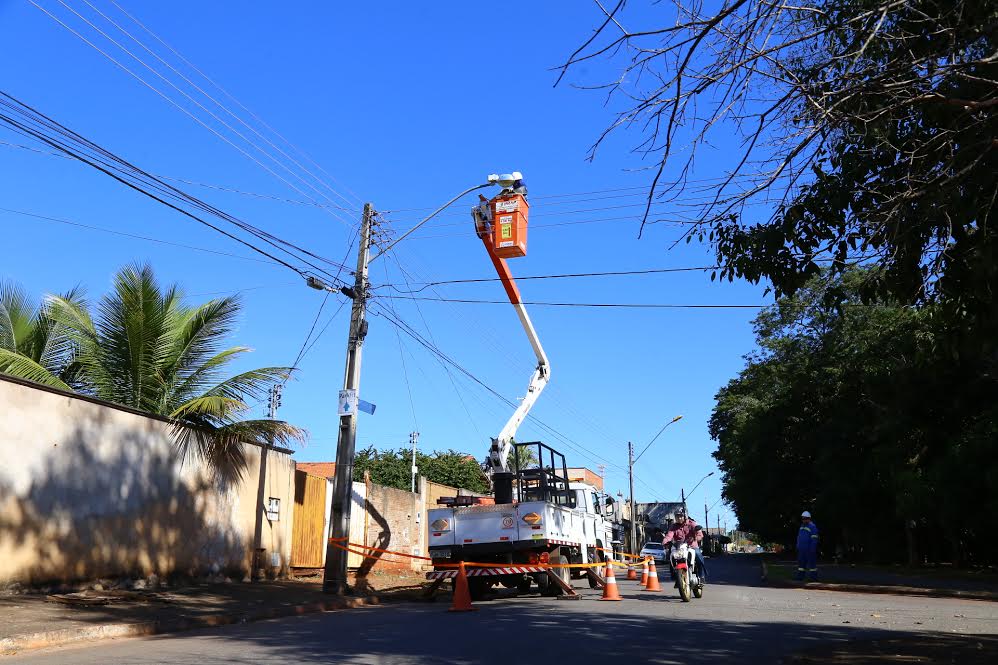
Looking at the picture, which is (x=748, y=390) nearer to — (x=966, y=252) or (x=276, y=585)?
(x=276, y=585)

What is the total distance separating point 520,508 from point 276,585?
589 cm

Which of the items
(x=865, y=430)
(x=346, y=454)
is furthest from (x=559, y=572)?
(x=865, y=430)

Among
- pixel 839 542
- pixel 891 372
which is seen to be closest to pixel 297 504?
pixel 891 372

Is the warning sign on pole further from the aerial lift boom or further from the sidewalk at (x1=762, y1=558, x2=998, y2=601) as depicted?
the sidewalk at (x1=762, y1=558, x2=998, y2=601)

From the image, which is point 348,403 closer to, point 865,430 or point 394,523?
point 394,523

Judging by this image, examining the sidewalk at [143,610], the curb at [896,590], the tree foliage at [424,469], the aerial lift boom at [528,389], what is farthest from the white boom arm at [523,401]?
the tree foliage at [424,469]

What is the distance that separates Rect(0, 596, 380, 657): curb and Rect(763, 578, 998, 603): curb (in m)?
11.8

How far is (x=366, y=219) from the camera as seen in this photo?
19.4 meters

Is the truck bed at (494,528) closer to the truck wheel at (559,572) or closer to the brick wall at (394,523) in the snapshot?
the truck wheel at (559,572)

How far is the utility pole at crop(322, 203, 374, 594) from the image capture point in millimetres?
17281

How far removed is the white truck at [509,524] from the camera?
52.9 feet

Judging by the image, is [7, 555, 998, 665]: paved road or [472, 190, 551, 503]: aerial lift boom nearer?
[7, 555, 998, 665]: paved road

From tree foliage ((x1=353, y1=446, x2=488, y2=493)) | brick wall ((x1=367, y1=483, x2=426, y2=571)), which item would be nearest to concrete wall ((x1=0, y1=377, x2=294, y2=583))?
brick wall ((x1=367, y1=483, x2=426, y2=571))

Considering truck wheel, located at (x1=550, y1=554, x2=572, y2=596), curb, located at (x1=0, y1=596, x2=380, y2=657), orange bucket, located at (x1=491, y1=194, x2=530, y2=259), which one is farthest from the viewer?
orange bucket, located at (x1=491, y1=194, x2=530, y2=259)
